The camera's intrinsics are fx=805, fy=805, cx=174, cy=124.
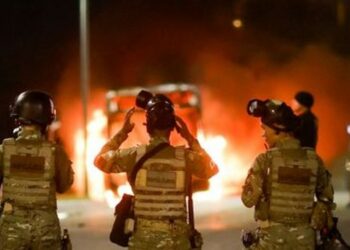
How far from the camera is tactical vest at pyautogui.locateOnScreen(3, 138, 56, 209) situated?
5633mm

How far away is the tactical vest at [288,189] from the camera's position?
5.67m

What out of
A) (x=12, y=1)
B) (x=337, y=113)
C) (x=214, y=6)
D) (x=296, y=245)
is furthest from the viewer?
(x=12, y=1)

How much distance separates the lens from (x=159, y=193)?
5.63m

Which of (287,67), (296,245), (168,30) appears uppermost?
(168,30)

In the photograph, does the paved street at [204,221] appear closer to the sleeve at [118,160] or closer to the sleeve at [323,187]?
the sleeve at [323,187]

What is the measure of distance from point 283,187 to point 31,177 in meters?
1.77

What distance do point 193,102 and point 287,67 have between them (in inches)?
387

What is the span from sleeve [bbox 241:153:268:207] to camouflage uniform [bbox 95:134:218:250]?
332 mm

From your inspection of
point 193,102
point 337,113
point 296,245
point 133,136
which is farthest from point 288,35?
point 296,245

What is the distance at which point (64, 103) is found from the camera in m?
29.3

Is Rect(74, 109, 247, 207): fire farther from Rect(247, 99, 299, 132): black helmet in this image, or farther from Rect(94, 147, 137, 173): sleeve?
Rect(94, 147, 137, 173): sleeve

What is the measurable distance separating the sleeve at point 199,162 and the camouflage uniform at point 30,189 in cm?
88

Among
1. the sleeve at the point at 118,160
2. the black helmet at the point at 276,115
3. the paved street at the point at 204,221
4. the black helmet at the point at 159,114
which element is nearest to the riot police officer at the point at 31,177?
the sleeve at the point at 118,160

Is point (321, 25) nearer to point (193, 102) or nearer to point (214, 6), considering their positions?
point (214, 6)
